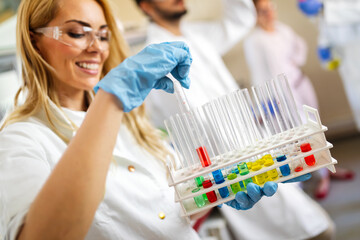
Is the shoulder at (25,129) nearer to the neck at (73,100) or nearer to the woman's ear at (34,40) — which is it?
the neck at (73,100)

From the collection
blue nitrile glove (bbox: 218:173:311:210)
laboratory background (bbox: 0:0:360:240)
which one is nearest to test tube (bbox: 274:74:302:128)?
blue nitrile glove (bbox: 218:173:311:210)

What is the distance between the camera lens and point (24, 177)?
0.92 metres

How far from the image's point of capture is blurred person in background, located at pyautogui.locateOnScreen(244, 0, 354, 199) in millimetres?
3611

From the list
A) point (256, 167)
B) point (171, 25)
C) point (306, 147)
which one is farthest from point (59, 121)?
point (171, 25)

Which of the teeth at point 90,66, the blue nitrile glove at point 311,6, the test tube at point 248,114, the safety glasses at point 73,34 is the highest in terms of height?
the safety glasses at point 73,34

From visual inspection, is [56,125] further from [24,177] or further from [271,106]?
[271,106]

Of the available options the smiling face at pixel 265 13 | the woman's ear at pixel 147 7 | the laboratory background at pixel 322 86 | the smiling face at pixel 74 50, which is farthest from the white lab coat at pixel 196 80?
the smiling face at pixel 265 13

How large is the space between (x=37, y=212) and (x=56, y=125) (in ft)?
1.54

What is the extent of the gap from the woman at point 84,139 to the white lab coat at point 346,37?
2.11 m

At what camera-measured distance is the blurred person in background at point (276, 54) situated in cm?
361

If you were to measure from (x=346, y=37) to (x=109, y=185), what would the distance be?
258 cm

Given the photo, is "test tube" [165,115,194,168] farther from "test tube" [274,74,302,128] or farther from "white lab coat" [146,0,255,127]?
"white lab coat" [146,0,255,127]

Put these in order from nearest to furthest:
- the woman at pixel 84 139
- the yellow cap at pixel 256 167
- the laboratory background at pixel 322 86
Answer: the woman at pixel 84 139, the yellow cap at pixel 256 167, the laboratory background at pixel 322 86

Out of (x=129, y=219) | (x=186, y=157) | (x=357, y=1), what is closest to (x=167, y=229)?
(x=129, y=219)
